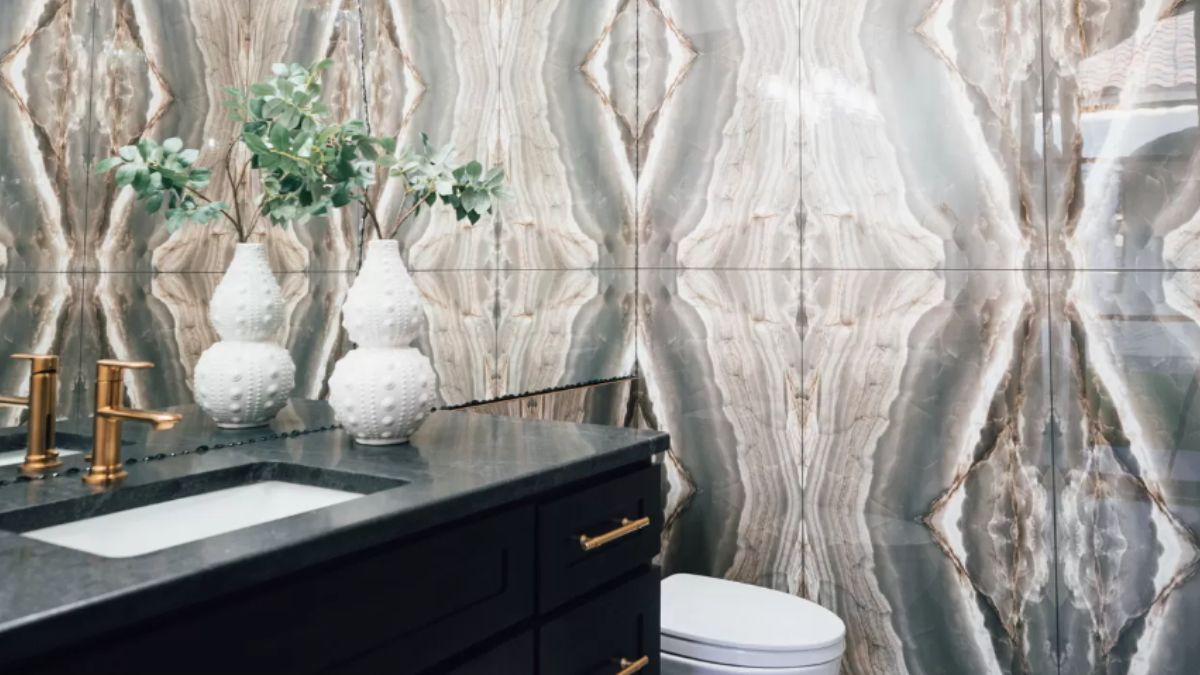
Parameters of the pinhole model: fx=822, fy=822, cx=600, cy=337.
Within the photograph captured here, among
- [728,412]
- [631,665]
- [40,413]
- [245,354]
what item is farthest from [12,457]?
[728,412]

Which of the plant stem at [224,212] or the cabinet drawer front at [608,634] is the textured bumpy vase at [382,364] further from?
the cabinet drawer front at [608,634]

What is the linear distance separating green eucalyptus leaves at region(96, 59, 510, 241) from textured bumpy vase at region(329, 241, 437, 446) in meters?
0.12

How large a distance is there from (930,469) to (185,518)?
1.84m

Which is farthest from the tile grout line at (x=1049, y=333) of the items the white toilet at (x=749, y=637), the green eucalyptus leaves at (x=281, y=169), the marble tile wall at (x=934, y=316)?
the green eucalyptus leaves at (x=281, y=169)

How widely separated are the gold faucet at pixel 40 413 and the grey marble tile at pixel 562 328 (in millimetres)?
1164

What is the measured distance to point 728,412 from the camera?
98.0 inches

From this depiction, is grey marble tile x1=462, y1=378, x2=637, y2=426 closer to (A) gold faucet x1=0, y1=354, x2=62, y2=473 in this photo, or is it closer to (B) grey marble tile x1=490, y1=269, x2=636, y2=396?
(B) grey marble tile x1=490, y1=269, x2=636, y2=396

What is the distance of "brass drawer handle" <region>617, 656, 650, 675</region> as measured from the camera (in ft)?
4.43

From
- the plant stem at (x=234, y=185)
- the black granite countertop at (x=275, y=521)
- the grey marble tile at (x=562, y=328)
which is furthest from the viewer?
the grey marble tile at (x=562, y=328)

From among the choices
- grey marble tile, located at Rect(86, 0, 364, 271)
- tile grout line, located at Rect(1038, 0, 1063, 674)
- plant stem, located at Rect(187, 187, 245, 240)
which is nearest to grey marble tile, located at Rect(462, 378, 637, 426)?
grey marble tile, located at Rect(86, 0, 364, 271)

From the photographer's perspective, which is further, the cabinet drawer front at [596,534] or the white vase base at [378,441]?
the white vase base at [378,441]

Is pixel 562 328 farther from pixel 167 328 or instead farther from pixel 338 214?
pixel 167 328

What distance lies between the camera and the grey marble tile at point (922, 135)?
2129 millimetres

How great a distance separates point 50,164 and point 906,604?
2.19m
